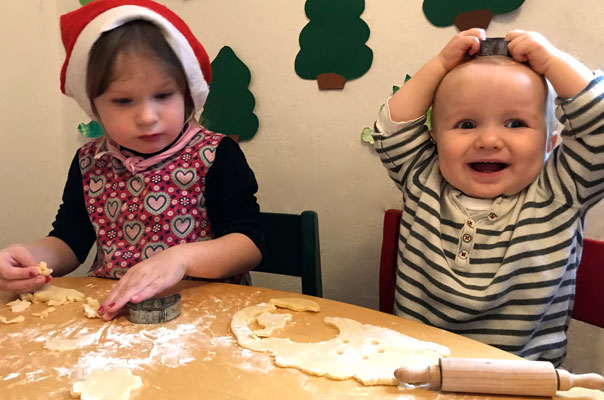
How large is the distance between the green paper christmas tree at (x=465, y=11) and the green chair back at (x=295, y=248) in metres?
0.55

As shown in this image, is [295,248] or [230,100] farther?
[230,100]

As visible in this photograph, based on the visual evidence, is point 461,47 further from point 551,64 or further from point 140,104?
point 140,104

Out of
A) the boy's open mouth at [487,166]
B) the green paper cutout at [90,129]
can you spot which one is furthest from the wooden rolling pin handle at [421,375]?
the green paper cutout at [90,129]

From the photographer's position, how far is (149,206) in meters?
1.06

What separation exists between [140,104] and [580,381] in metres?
0.84

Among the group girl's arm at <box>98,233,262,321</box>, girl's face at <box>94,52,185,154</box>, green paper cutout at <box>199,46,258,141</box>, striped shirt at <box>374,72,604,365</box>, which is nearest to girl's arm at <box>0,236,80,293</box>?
girl's arm at <box>98,233,262,321</box>

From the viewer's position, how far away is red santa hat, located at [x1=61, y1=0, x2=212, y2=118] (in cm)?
95

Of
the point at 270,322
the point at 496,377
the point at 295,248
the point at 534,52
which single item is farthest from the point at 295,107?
the point at 496,377

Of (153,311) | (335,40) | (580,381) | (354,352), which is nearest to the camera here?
(580,381)

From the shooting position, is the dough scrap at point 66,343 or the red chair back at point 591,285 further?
the red chair back at point 591,285

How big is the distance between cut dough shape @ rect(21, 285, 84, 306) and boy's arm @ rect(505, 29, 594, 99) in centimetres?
86

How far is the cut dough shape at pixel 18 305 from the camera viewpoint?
822 mm

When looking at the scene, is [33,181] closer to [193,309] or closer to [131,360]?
[193,309]

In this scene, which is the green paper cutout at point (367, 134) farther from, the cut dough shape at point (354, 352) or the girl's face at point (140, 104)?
the cut dough shape at point (354, 352)
